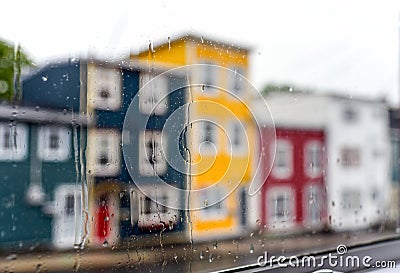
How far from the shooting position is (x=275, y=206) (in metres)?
1.38

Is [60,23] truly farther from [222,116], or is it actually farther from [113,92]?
[222,116]

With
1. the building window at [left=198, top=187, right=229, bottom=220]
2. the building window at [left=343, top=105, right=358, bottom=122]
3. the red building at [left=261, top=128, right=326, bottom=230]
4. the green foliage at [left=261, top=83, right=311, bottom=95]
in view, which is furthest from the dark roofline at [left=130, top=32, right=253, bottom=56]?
the building window at [left=343, top=105, right=358, bottom=122]

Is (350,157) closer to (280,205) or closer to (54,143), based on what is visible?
(280,205)

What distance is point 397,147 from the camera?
64.6 inches

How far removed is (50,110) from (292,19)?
765 mm

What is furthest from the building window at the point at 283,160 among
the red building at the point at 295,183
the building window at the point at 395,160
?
the building window at the point at 395,160

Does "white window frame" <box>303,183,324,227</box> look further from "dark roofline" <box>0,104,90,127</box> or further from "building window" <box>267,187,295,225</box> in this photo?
"dark roofline" <box>0,104,90,127</box>

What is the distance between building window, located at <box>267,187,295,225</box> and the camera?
1315 mm

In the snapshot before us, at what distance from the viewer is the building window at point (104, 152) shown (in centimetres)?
91

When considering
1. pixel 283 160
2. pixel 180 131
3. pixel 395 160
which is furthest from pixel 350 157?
pixel 180 131

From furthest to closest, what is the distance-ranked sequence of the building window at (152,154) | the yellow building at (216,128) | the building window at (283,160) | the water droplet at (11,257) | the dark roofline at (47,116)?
the building window at (283,160)
the yellow building at (216,128)
the building window at (152,154)
the dark roofline at (47,116)
the water droplet at (11,257)

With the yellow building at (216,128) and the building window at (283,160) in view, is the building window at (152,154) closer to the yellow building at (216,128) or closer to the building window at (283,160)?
the yellow building at (216,128)

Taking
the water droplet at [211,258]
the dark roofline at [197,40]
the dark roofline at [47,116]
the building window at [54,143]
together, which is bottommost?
the water droplet at [211,258]

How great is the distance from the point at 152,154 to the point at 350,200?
78 centimetres
